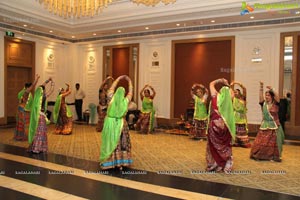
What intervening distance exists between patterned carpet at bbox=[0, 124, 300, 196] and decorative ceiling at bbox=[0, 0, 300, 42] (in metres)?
3.43

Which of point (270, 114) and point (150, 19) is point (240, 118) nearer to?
point (270, 114)

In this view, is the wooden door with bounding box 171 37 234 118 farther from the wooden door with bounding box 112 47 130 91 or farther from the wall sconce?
the wooden door with bounding box 112 47 130 91

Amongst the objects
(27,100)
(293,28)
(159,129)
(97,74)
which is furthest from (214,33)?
(27,100)

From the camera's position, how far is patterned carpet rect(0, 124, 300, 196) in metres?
4.15

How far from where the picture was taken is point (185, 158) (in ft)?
17.9

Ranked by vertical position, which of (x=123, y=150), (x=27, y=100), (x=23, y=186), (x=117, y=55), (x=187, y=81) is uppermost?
(x=117, y=55)

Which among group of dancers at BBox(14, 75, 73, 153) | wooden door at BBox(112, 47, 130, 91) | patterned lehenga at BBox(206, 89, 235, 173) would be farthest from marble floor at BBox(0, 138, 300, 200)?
wooden door at BBox(112, 47, 130, 91)

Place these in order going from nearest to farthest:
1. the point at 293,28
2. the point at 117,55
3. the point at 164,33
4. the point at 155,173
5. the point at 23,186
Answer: the point at 23,186
the point at 155,173
the point at 293,28
the point at 164,33
the point at 117,55

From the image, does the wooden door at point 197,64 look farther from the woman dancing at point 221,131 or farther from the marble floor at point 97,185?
the marble floor at point 97,185

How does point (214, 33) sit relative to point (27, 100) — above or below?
above

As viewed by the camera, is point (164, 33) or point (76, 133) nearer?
point (76, 133)

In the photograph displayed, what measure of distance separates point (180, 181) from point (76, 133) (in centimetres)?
491

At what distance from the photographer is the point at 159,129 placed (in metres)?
9.13

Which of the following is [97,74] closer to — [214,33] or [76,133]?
[76,133]
